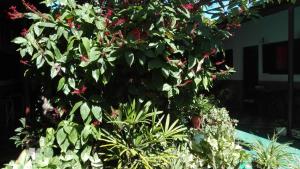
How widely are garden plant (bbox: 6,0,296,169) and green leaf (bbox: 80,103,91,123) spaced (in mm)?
17

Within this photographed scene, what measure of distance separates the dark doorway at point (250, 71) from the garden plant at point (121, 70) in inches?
354

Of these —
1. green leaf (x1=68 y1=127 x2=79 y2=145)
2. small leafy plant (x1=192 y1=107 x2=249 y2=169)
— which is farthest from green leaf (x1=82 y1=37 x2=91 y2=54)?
small leafy plant (x1=192 y1=107 x2=249 y2=169)

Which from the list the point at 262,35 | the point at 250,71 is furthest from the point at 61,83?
the point at 250,71

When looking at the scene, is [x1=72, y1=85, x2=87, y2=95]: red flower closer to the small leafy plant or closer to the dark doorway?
the small leafy plant

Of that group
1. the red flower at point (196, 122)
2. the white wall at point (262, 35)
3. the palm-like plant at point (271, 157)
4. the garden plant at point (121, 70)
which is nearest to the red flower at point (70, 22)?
the garden plant at point (121, 70)

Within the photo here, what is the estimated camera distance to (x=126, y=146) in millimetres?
3816

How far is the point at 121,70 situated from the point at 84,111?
1.80 ft

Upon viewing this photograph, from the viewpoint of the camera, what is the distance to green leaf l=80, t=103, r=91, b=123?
12.4 feet

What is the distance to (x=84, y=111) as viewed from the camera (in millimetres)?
3789

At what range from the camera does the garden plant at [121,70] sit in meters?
3.68

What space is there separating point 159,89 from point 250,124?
6308mm

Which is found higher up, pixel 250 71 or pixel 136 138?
pixel 250 71

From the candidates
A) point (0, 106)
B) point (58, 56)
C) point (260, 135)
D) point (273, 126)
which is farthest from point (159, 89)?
point (273, 126)

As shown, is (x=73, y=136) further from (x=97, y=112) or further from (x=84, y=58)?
(x=84, y=58)
